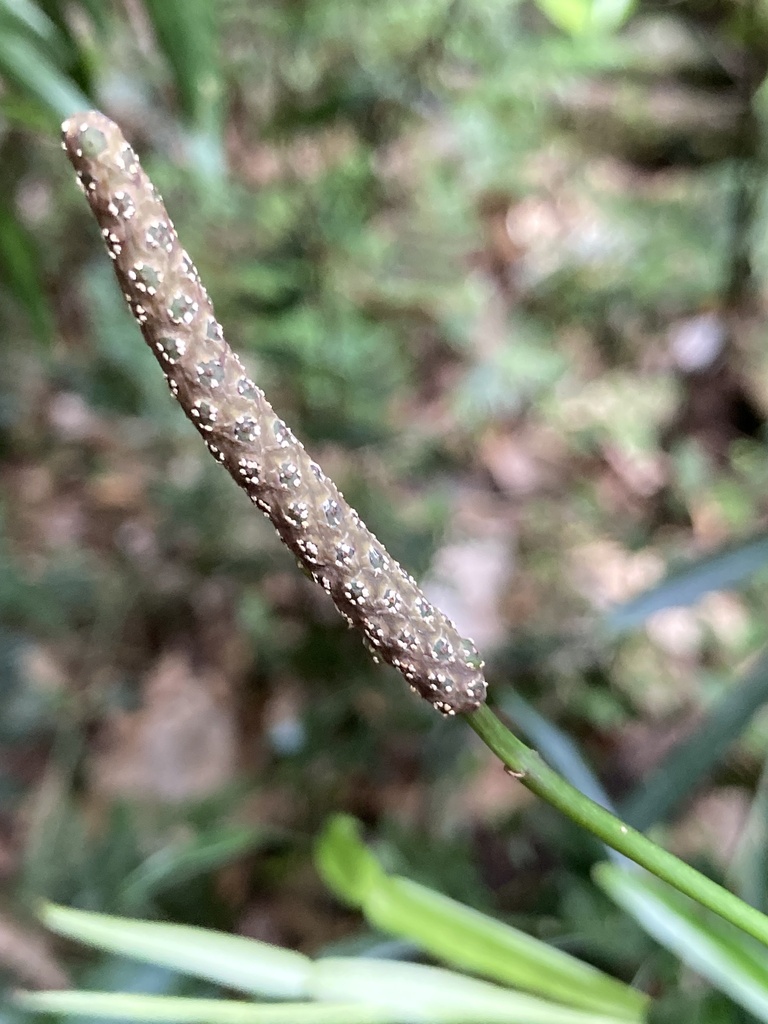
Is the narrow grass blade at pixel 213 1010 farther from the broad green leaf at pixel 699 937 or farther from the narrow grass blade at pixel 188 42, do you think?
the narrow grass blade at pixel 188 42

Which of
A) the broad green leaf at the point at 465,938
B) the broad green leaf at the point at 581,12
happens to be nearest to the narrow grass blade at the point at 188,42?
the broad green leaf at the point at 581,12

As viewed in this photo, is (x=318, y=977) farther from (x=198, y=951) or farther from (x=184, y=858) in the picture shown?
(x=184, y=858)

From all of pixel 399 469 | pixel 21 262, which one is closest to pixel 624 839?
pixel 21 262

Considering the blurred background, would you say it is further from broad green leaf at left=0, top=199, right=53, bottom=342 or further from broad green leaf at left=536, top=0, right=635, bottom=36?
broad green leaf at left=536, top=0, right=635, bottom=36

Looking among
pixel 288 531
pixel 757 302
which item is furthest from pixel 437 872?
pixel 757 302

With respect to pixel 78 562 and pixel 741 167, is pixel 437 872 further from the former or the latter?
pixel 741 167

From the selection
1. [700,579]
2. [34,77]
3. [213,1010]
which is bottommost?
[213,1010]
